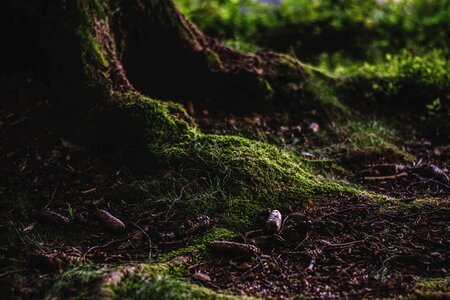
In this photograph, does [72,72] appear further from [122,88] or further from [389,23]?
[389,23]

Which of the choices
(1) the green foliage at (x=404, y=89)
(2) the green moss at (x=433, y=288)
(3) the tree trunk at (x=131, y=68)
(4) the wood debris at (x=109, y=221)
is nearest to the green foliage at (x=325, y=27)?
(1) the green foliage at (x=404, y=89)

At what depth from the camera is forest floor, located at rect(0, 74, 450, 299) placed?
7.95 ft

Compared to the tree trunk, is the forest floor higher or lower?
lower

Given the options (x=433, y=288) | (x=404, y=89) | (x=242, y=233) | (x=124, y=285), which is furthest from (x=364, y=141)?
(x=124, y=285)

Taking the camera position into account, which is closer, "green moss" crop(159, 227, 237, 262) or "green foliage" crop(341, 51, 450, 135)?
"green moss" crop(159, 227, 237, 262)

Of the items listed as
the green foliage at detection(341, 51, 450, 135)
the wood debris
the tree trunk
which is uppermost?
the tree trunk

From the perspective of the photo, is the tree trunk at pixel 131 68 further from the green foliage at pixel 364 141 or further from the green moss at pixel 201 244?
the green moss at pixel 201 244

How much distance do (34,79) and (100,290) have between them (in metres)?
2.56

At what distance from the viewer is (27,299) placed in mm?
2213

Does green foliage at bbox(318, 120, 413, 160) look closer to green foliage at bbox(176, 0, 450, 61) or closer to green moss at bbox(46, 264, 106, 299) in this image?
green moss at bbox(46, 264, 106, 299)

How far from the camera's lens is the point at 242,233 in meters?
2.86

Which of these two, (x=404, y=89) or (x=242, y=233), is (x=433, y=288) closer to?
(x=242, y=233)

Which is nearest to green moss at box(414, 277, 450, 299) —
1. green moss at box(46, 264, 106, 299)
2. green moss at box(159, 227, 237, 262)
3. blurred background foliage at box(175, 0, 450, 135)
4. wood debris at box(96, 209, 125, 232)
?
green moss at box(159, 227, 237, 262)

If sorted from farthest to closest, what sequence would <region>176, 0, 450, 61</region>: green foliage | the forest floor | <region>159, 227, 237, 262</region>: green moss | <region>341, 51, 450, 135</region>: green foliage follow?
<region>176, 0, 450, 61</region>: green foliage < <region>341, 51, 450, 135</region>: green foliage < <region>159, 227, 237, 262</region>: green moss < the forest floor
